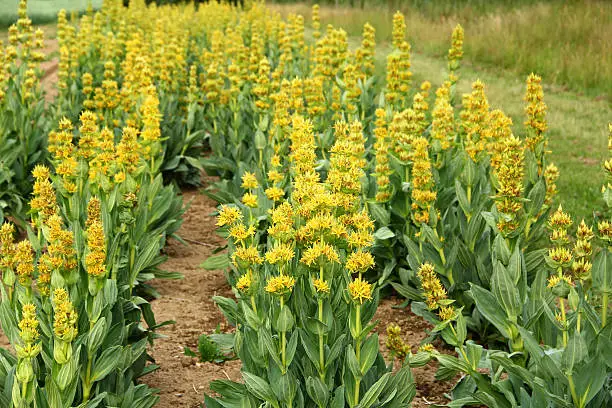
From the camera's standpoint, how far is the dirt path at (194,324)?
175 inches

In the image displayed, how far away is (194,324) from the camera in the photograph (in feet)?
17.7

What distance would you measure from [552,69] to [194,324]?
1000 cm

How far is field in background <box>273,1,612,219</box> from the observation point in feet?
29.7

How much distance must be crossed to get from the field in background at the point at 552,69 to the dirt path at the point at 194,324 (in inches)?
112

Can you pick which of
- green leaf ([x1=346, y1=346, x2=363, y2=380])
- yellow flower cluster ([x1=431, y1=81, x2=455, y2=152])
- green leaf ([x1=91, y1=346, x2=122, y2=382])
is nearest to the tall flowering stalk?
yellow flower cluster ([x1=431, y1=81, x2=455, y2=152])

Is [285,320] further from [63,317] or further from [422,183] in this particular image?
[422,183]


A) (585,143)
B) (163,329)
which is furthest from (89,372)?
(585,143)

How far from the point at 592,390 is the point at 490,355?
1.59 feet

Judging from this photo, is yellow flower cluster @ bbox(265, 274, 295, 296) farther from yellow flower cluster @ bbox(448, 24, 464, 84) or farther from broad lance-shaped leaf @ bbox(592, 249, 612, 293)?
yellow flower cluster @ bbox(448, 24, 464, 84)

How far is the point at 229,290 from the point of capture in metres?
5.97

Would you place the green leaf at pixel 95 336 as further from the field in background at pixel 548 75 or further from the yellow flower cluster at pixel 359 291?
the field in background at pixel 548 75

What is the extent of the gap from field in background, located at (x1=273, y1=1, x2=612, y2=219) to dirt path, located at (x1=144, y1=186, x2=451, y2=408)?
9.36 feet

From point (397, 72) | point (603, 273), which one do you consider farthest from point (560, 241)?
point (397, 72)

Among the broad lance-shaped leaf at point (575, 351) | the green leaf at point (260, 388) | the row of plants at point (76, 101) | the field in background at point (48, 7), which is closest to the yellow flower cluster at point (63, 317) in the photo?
the green leaf at point (260, 388)
